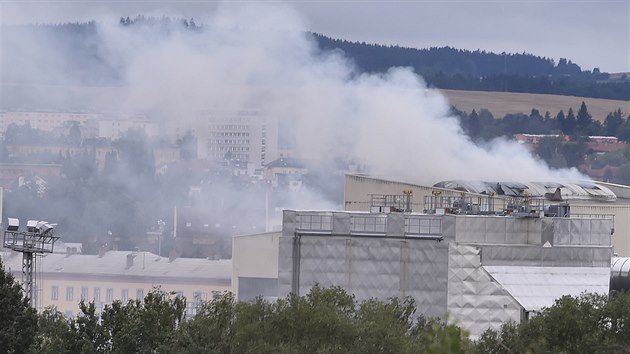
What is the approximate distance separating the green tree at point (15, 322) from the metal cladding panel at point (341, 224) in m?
9.63

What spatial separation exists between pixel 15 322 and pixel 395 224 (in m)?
11.0

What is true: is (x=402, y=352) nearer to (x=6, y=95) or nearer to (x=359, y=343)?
(x=359, y=343)

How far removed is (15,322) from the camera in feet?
176

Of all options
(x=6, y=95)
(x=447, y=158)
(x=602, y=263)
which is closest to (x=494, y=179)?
(x=447, y=158)

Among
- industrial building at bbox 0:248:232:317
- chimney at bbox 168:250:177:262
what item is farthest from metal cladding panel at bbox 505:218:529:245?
chimney at bbox 168:250:177:262

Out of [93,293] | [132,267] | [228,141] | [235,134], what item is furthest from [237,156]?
[93,293]

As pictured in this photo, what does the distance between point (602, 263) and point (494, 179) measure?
3110 cm

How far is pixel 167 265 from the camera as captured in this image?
124062mm

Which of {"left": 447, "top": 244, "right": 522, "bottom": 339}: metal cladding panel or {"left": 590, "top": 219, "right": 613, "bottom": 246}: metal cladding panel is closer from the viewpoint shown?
{"left": 447, "top": 244, "right": 522, "bottom": 339}: metal cladding panel

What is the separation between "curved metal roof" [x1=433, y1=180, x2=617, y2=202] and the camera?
279ft

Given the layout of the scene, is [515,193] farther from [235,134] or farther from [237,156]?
[237,156]

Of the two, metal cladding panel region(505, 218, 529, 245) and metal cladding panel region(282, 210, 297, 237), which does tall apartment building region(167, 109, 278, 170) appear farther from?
metal cladding panel region(505, 218, 529, 245)

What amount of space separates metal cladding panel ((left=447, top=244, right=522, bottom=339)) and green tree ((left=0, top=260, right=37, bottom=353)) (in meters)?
10.3

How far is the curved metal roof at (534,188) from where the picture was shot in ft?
279
